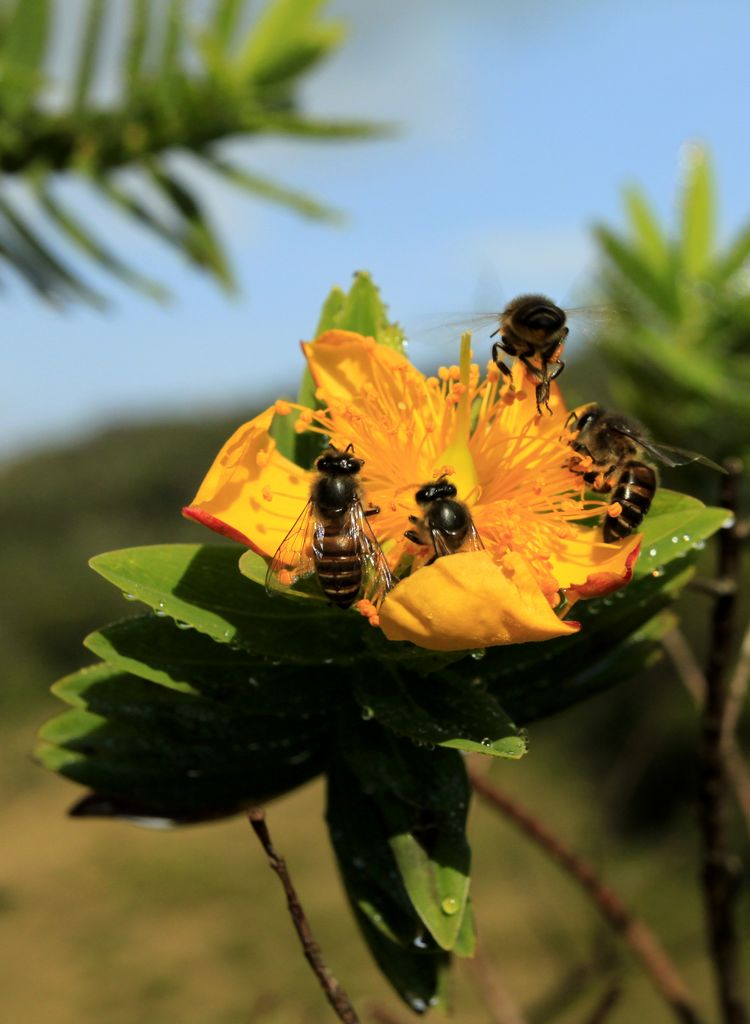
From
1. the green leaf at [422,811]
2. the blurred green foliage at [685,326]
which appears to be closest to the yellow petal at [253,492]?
the green leaf at [422,811]

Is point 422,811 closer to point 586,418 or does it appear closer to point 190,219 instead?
point 586,418

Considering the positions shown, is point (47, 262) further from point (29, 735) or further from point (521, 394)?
point (29, 735)

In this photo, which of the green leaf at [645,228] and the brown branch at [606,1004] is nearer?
the brown branch at [606,1004]

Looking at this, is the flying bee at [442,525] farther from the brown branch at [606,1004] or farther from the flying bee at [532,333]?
the brown branch at [606,1004]

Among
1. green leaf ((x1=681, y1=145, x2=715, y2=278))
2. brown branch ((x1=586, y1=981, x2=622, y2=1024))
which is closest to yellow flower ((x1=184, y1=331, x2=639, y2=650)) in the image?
brown branch ((x1=586, y1=981, x2=622, y2=1024))

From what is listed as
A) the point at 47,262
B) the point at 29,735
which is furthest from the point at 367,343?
the point at 29,735

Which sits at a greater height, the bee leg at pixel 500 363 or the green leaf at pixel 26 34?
the green leaf at pixel 26 34

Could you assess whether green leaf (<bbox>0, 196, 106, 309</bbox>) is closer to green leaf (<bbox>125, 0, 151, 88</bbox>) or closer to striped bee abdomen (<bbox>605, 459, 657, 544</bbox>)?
green leaf (<bbox>125, 0, 151, 88</bbox>)
